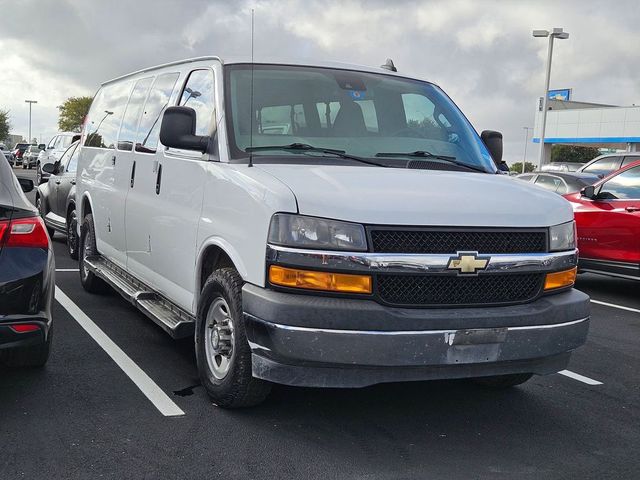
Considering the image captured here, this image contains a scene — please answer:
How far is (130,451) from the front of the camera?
12.5 ft

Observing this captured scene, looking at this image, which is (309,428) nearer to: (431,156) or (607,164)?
(431,156)

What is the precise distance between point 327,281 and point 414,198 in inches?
24.7

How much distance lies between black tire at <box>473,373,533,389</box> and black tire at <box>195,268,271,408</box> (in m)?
1.62

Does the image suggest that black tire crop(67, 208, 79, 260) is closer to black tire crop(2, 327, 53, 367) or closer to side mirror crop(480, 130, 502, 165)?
black tire crop(2, 327, 53, 367)

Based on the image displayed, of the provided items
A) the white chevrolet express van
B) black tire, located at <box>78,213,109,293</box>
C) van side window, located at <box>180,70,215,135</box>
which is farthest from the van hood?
black tire, located at <box>78,213,109,293</box>

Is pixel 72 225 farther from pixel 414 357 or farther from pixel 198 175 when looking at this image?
pixel 414 357

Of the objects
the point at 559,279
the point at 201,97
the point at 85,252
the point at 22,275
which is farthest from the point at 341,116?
the point at 85,252

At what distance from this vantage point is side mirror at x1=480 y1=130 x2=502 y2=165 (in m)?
Answer: 5.68

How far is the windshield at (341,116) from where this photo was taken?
477 centimetres

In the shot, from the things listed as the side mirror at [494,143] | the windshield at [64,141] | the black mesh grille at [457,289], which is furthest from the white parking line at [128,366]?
the windshield at [64,141]

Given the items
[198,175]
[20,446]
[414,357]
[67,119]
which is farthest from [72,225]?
[67,119]

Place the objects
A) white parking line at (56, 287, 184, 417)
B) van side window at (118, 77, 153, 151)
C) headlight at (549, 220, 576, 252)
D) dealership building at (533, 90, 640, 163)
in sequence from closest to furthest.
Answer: headlight at (549, 220, 576, 252)
white parking line at (56, 287, 184, 417)
van side window at (118, 77, 153, 151)
dealership building at (533, 90, 640, 163)

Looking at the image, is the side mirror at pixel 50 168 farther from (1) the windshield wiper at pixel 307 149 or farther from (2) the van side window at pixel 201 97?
(1) the windshield wiper at pixel 307 149

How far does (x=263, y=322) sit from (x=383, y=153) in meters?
1.57
